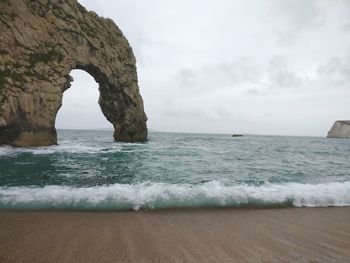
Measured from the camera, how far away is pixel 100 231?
4.41 metres

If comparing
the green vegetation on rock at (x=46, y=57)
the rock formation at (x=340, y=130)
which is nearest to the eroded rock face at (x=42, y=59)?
the green vegetation on rock at (x=46, y=57)

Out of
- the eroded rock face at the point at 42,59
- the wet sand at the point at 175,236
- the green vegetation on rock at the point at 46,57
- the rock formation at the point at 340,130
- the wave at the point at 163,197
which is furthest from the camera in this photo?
the rock formation at the point at 340,130

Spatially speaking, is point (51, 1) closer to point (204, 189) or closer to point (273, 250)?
point (204, 189)

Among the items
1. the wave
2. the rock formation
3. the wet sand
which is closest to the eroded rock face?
the wave

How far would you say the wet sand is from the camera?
3531 mm

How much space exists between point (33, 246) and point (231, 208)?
14.7ft

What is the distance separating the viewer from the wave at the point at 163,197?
20.3ft

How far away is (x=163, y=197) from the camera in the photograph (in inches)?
268

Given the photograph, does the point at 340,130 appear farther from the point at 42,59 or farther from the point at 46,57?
the point at 42,59

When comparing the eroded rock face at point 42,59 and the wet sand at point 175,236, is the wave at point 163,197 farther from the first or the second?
the eroded rock face at point 42,59

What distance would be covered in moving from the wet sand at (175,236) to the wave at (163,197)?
57cm

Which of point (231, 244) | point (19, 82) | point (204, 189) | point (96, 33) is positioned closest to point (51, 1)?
point (96, 33)

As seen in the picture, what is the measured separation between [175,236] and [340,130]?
167531 mm

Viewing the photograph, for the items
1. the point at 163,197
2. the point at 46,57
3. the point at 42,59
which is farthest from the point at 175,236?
the point at 46,57
